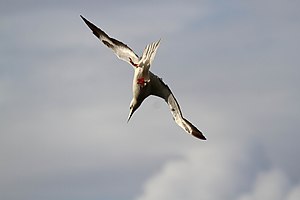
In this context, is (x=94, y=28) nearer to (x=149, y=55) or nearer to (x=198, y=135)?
(x=149, y=55)

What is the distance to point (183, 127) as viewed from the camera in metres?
59.5

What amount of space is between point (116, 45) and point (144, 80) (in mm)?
6624

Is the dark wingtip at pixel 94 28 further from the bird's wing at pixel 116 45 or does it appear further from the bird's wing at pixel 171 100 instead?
the bird's wing at pixel 171 100

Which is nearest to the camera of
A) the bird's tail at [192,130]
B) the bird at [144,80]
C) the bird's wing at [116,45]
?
the bird's tail at [192,130]

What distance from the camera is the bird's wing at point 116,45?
205 ft

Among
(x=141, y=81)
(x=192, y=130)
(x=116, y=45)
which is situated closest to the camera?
(x=141, y=81)

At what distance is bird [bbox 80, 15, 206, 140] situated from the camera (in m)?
57.9

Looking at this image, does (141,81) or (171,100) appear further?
(171,100)

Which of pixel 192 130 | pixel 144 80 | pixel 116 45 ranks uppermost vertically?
pixel 116 45

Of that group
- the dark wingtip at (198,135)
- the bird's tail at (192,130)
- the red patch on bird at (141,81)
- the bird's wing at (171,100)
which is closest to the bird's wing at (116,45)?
the bird's wing at (171,100)

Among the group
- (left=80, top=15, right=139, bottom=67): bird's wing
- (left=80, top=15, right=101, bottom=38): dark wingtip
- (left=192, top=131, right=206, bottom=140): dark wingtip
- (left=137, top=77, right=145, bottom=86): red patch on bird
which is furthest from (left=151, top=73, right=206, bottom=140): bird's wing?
(left=80, top=15, right=101, bottom=38): dark wingtip

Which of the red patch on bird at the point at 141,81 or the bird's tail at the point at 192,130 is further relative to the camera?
the red patch on bird at the point at 141,81

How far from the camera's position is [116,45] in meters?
63.9

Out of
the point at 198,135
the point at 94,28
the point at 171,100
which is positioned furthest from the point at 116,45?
the point at 198,135
